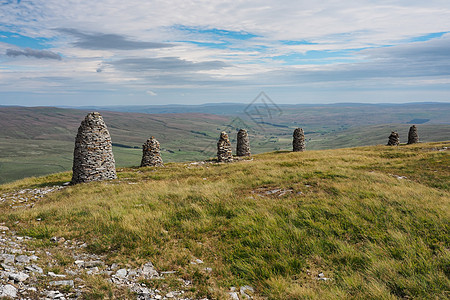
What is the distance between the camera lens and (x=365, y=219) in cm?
848

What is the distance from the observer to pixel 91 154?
1991 centimetres

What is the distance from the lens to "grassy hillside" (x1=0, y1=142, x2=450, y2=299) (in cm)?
572

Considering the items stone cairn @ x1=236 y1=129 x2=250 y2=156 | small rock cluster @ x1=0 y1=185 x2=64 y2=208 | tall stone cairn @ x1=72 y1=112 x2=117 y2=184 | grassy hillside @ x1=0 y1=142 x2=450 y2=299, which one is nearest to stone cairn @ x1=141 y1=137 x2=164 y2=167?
tall stone cairn @ x1=72 y1=112 x2=117 y2=184

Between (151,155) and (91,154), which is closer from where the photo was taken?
(91,154)

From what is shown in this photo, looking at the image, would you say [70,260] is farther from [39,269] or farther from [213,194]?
[213,194]

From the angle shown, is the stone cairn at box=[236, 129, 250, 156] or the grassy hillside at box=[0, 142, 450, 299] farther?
the stone cairn at box=[236, 129, 250, 156]

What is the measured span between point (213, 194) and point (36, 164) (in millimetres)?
218101

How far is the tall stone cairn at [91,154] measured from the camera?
64.7 ft

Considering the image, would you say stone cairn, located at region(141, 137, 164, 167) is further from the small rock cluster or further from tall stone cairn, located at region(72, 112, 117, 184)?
the small rock cluster

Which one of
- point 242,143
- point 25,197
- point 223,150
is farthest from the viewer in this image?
point 242,143

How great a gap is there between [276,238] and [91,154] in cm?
1709

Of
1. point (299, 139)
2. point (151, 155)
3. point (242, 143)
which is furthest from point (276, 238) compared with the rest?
point (299, 139)

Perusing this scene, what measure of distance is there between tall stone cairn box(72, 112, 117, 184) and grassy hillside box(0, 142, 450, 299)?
885 centimetres

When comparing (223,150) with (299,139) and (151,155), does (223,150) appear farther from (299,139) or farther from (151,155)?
(299,139)
